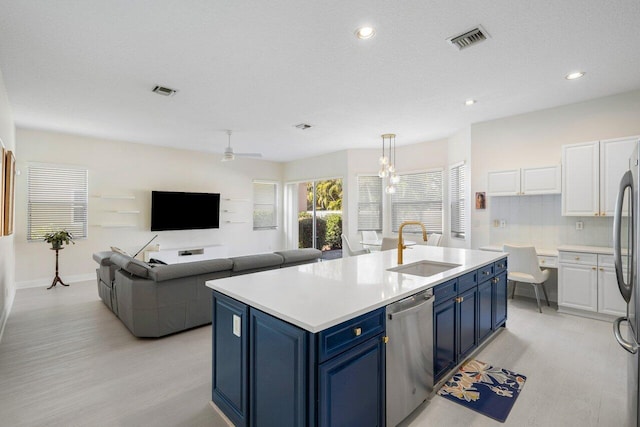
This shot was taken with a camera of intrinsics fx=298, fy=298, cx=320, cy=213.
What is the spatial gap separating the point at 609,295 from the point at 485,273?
2.07 metres

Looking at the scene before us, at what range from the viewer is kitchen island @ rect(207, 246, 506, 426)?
1.41 meters

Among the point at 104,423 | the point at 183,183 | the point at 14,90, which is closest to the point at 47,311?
the point at 14,90

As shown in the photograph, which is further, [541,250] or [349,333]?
[541,250]

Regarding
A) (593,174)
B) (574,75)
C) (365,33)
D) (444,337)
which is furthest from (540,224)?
(365,33)

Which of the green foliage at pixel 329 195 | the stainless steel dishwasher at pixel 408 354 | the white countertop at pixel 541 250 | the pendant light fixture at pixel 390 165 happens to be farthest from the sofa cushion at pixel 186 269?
the green foliage at pixel 329 195

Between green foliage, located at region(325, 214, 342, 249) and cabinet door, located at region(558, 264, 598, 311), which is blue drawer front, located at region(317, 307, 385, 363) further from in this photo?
green foliage, located at region(325, 214, 342, 249)

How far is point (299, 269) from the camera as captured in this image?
2.58 metres

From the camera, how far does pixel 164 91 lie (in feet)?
11.9

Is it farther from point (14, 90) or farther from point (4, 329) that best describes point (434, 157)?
point (4, 329)

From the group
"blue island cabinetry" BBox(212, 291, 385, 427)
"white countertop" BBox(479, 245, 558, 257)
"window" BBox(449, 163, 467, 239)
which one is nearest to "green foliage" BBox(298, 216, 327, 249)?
"window" BBox(449, 163, 467, 239)

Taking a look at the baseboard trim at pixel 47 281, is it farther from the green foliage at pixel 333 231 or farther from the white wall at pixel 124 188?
the green foliage at pixel 333 231

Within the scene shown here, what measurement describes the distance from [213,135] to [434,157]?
15.0 ft

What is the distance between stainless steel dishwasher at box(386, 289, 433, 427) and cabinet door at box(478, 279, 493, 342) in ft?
3.41

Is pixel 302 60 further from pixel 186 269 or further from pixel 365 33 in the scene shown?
pixel 186 269
